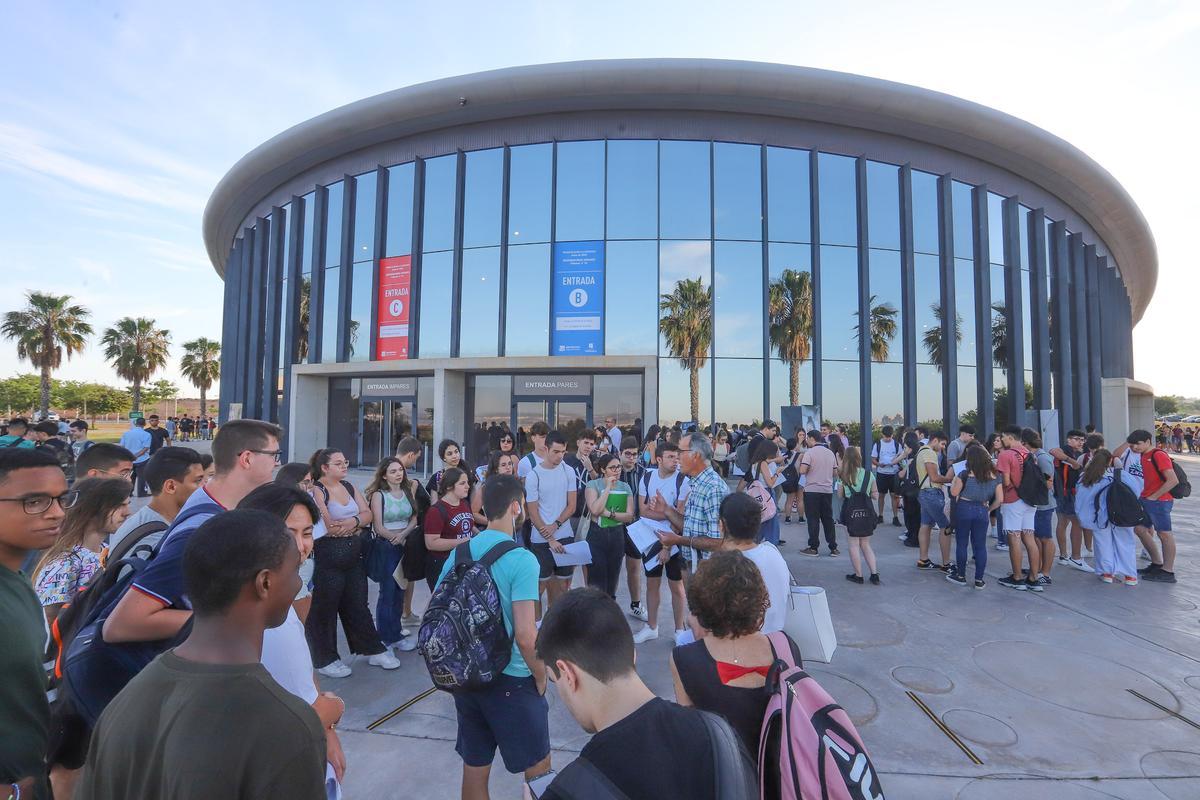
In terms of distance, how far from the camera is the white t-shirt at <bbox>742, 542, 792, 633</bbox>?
9.63ft

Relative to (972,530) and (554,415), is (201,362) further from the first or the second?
(972,530)

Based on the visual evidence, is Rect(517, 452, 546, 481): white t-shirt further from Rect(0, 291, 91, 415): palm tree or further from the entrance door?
Rect(0, 291, 91, 415): palm tree

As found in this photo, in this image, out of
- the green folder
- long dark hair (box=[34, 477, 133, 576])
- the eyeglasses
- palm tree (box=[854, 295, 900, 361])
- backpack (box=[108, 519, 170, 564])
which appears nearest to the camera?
the eyeglasses

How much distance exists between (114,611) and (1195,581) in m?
11.3

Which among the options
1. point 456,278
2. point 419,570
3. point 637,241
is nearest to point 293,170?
point 456,278

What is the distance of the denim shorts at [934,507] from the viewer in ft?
25.2

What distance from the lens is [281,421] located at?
21.1 metres

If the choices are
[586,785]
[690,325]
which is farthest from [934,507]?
[690,325]

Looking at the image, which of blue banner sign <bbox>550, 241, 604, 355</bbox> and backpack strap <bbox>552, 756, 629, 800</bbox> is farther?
blue banner sign <bbox>550, 241, 604, 355</bbox>

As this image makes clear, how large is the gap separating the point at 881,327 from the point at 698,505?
15.5m

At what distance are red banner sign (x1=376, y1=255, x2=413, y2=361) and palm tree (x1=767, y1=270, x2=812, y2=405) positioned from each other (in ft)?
39.2

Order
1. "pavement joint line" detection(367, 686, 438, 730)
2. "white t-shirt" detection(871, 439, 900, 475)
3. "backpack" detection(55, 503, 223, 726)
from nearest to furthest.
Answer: "backpack" detection(55, 503, 223, 726) → "pavement joint line" detection(367, 686, 438, 730) → "white t-shirt" detection(871, 439, 900, 475)

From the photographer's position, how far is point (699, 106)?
1712 centimetres

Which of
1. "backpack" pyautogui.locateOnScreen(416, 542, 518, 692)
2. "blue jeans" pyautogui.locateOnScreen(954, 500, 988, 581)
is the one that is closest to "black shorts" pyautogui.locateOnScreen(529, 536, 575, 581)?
"backpack" pyautogui.locateOnScreen(416, 542, 518, 692)
